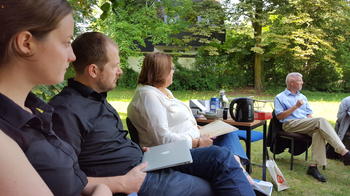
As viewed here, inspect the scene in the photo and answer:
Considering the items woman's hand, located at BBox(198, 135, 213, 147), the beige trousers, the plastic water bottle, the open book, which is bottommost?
the beige trousers

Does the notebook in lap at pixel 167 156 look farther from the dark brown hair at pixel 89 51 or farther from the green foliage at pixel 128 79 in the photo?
the green foliage at pixel 128 79

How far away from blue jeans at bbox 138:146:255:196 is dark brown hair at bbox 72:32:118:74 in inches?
24.9

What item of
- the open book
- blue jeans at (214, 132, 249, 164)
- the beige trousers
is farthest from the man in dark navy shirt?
the beige trousers

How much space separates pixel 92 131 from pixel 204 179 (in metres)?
0.68

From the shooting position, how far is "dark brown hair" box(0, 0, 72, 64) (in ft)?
2.60

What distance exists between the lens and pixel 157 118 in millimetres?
2264

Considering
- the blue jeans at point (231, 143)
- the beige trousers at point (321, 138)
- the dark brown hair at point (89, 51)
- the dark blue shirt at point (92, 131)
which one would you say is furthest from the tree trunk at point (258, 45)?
the dark blue shirt at point (92, 131)

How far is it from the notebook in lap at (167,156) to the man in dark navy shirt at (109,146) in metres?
0.06

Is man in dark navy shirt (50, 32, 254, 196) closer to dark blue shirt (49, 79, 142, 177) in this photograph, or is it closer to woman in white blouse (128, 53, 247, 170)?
dark blue shirt (49, 79, 142, 177)

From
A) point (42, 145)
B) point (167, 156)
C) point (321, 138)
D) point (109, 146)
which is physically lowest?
point (321, 138)

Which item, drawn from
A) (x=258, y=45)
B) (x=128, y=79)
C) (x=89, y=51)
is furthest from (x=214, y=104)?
(x=128, y=79)

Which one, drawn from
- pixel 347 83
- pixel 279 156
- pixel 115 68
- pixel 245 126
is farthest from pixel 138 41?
pixel 115 68

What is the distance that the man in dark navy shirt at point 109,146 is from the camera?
4.77 feet

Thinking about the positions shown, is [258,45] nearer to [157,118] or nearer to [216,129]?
[216,129]
